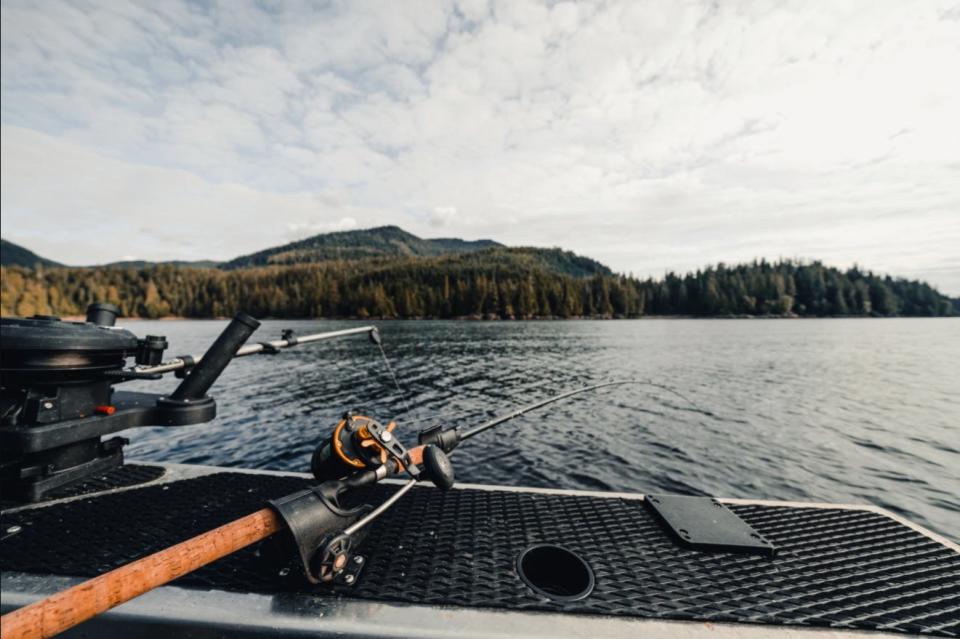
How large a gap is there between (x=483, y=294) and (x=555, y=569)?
132 meters

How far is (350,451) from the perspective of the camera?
3.02 metres

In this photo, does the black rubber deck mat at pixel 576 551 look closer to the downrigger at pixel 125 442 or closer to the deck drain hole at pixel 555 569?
the deck drain hole at pixel 555 569

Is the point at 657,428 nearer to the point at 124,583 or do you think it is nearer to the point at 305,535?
the point at 305,535

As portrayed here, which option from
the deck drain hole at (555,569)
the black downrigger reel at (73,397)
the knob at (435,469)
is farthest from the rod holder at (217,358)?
the deck drain hole at (555,569)

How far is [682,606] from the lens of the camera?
277 centimetres

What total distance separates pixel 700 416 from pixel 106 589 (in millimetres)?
17543

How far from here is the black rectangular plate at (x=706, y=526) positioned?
354 cm

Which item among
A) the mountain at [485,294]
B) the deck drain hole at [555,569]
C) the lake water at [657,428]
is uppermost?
the mountain at [485,294]

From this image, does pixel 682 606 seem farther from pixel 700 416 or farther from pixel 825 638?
pixel 700 416

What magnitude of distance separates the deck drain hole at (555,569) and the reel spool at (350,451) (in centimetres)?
141

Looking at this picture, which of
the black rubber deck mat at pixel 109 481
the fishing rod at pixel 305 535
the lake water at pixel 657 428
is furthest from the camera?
the lake water at pixel 657 428

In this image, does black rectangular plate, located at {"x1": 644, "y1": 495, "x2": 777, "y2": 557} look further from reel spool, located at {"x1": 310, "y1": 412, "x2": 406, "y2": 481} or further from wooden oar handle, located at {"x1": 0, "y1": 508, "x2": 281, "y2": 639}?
wooden oar handle, located at {"x1": 0, "y1": 508, "x2": 281, "y2": 639}

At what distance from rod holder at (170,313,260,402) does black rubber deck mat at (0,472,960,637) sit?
106 cm

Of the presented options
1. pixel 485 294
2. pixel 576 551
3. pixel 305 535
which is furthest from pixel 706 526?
pixel 485 294
